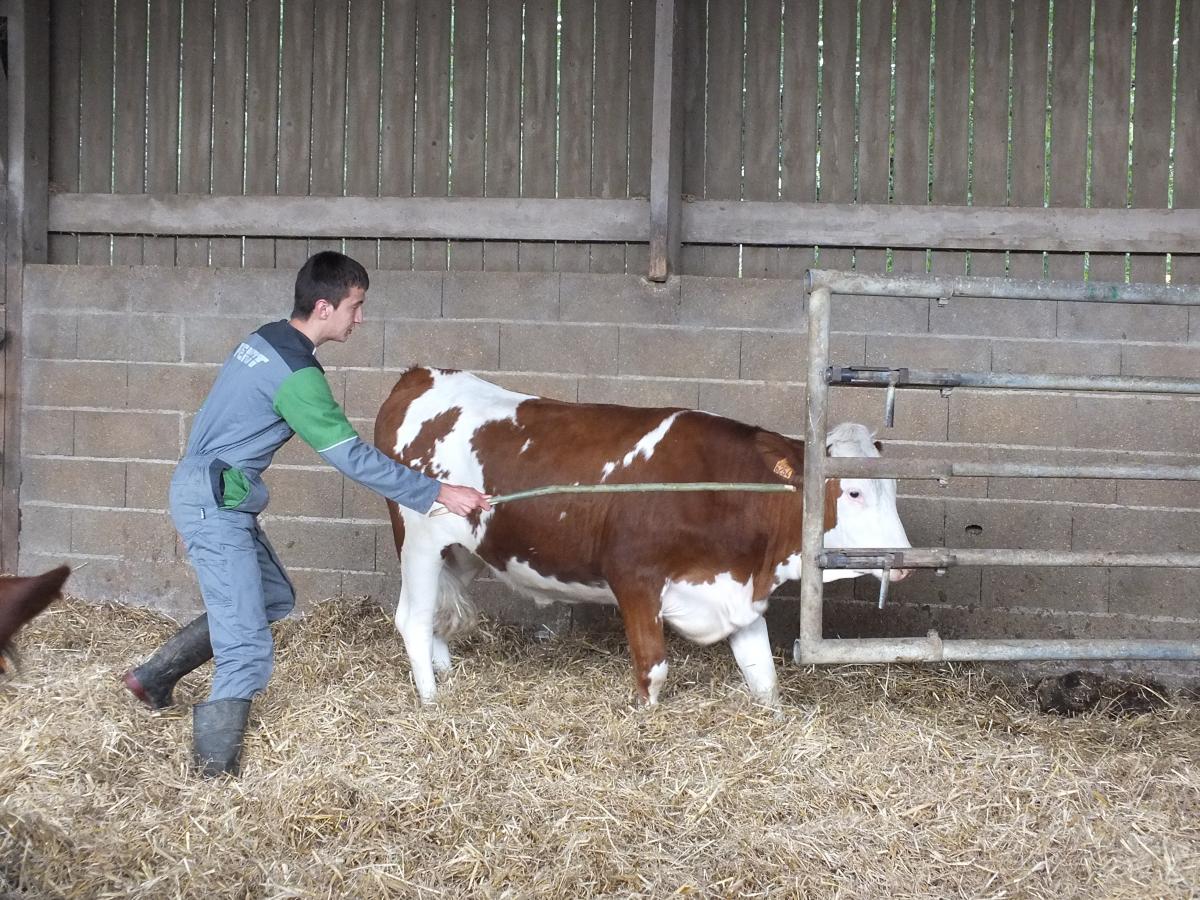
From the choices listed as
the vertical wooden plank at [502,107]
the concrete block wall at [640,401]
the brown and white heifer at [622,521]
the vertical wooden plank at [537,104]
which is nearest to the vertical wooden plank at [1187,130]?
the concrete block wall at [640,401]

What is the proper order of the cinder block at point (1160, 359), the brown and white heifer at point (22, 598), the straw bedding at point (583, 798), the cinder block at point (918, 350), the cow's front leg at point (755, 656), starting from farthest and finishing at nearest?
the cinder block at point (918, 350) < the cinder block at point (1160, 359) < the cow's front leg at point (755, 656) < the straw bedding at point (583, 798) < the brown and white heifer at point (22, 598)

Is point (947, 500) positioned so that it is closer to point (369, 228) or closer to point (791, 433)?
point (791, 433)

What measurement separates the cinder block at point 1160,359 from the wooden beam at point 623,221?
1.56 ft

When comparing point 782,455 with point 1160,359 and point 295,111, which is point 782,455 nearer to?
point 1160,359

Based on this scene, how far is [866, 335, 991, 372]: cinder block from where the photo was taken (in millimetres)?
5367

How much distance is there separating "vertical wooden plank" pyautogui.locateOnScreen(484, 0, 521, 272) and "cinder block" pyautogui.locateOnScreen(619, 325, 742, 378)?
811 millimetres

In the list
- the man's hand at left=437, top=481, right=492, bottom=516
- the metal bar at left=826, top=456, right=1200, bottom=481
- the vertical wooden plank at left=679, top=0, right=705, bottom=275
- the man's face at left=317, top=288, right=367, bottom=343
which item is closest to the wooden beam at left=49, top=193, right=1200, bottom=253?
the vertical wooden plank at left=679, top=0, right=705, bottom=275

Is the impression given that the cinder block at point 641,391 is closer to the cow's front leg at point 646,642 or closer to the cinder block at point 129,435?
the cow's front leg at point 646,642

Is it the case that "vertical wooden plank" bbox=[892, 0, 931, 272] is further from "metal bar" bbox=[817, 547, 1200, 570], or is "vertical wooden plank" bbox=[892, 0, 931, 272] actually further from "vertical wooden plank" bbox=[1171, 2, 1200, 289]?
"metal bar" bbox=[817, 547, 1200, 570]

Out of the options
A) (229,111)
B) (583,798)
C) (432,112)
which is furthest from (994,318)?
(229,111)

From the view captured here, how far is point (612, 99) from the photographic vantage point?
5824 mm

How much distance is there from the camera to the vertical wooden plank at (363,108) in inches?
234

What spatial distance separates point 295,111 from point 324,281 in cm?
284

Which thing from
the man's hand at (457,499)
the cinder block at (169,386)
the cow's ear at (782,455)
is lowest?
the man's hand at (457,499)
